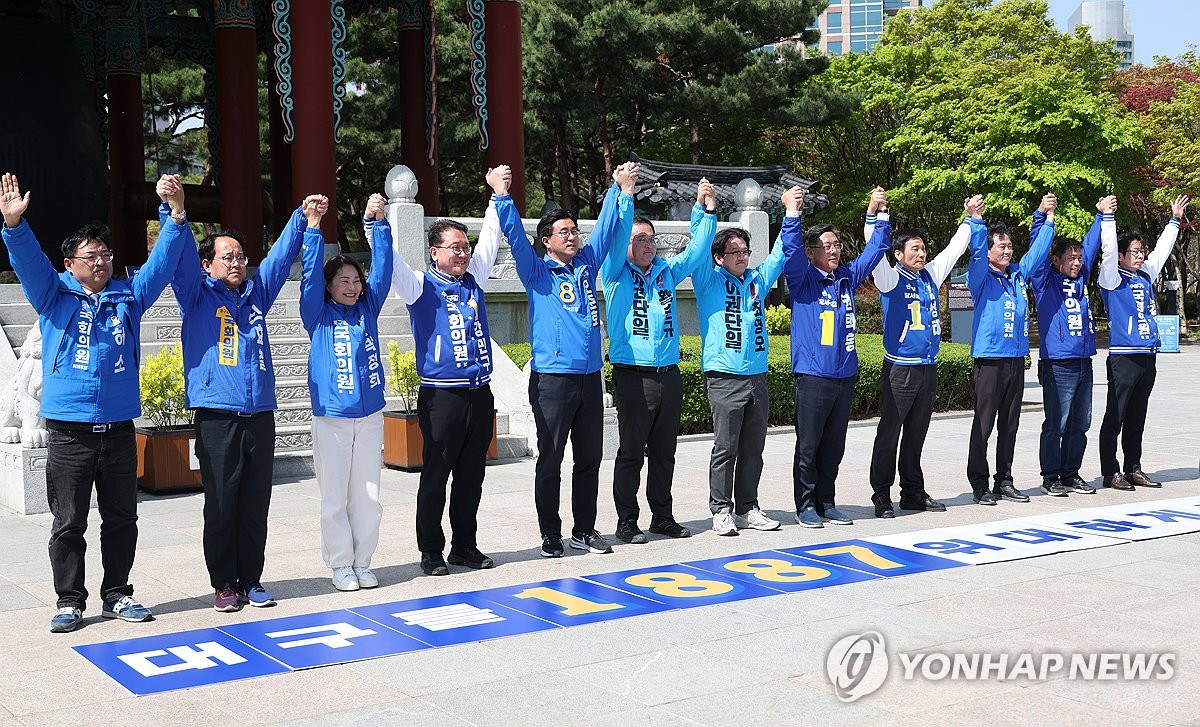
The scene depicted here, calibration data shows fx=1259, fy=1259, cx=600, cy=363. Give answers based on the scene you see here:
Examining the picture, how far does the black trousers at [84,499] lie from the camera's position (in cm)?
559

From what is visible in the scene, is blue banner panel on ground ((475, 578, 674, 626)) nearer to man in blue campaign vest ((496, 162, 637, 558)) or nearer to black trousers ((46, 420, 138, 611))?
man in blue campaign vest ((496, 162, 637, 558))

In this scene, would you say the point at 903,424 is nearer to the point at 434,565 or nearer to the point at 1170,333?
the point at 434,565

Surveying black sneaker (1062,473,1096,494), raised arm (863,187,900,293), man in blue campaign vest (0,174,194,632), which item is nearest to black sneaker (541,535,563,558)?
man in blue campaign vest (0,174,194,632)

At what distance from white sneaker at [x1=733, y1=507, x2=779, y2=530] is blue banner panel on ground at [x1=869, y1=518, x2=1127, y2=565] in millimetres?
617

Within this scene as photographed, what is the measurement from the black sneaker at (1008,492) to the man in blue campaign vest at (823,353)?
1498mm

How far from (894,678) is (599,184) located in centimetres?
2912

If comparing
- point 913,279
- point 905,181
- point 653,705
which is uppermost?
point 905,181

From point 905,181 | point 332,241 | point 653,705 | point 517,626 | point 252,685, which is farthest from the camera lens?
point 905,181

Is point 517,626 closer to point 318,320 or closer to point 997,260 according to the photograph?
point 318,320

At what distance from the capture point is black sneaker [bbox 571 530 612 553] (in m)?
7.07

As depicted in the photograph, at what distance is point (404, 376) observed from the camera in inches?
422

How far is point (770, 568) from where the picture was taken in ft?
21.5

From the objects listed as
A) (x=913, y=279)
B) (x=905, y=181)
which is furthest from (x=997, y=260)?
(x=905, y=181)

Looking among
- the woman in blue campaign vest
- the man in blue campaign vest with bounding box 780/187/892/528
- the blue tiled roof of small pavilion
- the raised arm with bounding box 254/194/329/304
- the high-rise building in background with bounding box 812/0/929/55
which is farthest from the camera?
the high-rise building in background with bounding box 812/0/929/55
